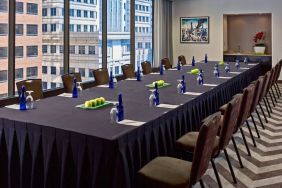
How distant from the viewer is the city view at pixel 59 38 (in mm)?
6242

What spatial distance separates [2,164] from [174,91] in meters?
2.30

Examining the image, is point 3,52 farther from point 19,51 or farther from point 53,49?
point 53,49

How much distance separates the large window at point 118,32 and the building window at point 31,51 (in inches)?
97.5

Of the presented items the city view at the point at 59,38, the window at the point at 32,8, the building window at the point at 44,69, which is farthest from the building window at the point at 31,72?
the window at the point at 32,8

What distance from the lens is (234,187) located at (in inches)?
143

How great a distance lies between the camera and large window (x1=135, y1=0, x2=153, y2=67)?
10262 millimetres

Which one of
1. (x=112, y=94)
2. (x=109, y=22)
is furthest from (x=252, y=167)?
(x=109, y=22)

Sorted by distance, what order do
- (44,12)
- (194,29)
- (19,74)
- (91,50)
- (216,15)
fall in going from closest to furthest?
(19,74), (44,12), (91,50), (216,15), (194,29)

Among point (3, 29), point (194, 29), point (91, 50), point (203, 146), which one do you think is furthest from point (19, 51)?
point (194, 29)

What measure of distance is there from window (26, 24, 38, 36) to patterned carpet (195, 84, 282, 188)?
400cm

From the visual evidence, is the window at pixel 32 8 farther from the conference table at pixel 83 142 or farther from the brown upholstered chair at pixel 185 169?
the brown upholstered chair at pixel 185 169

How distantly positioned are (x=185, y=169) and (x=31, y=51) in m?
4.73

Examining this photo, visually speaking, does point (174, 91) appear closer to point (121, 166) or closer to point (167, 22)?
point (121, 166)

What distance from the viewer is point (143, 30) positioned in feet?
35.2
